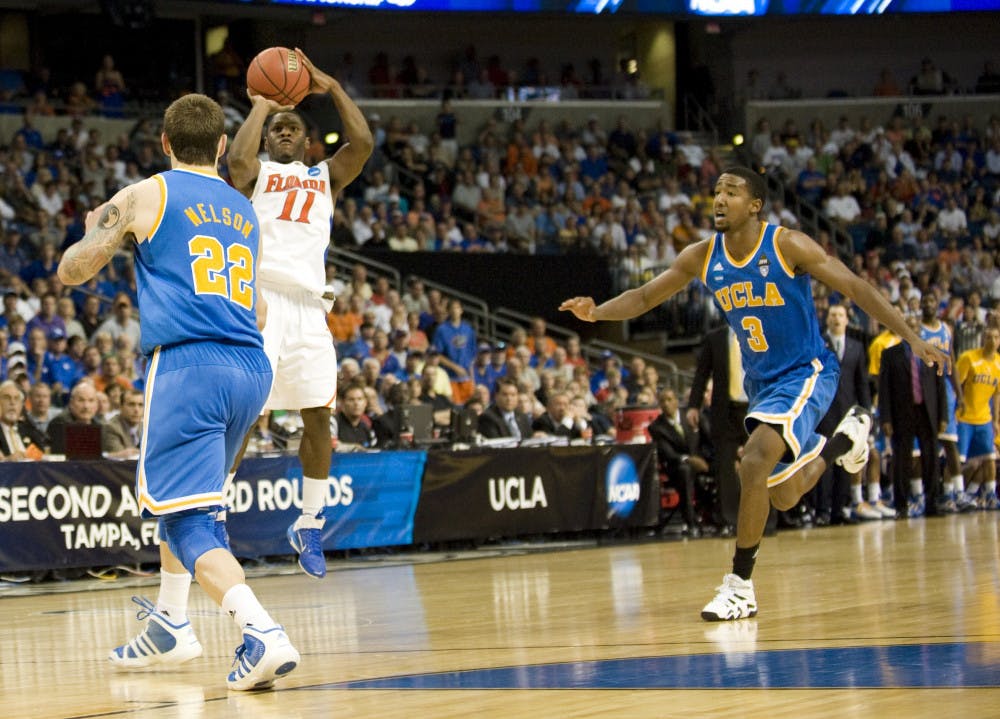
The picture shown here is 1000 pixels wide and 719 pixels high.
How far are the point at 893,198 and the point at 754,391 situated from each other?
1983 cm

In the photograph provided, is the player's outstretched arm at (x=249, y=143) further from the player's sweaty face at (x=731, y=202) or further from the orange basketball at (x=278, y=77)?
the player's sweaty face at (x=731, y=202)

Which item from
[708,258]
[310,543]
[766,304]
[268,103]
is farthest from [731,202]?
[310,543]

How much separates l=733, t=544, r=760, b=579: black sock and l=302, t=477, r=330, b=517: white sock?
6.80ft

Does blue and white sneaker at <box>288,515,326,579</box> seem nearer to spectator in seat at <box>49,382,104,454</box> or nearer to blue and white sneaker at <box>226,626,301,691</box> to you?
blue and white sneaker at <box>226,626,301,691</box>

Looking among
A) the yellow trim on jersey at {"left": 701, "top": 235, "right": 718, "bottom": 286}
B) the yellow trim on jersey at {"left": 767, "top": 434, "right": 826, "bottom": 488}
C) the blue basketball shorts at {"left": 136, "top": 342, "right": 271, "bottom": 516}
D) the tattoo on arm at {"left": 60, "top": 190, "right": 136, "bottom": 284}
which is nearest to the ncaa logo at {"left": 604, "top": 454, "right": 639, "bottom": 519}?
the yellow trim on jersey at {"left": 767, "top": 434, "right": 826, "bottom": 488}

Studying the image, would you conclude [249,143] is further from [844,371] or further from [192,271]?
[844,371]

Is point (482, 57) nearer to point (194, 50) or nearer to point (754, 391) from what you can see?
point (194, 50)

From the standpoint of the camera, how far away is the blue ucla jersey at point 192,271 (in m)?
5.24

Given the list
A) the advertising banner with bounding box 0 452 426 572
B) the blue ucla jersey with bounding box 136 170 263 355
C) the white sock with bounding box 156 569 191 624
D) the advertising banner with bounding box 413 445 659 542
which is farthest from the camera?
the advertising banner with bounding box 413 445 659 542

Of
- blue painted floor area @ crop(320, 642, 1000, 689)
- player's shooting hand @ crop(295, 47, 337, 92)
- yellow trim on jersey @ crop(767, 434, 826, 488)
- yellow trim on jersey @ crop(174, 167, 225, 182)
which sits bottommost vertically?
blue painted floor area @ crop(320, 642, 1000, 689)

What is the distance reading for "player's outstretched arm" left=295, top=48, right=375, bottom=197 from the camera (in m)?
7.20

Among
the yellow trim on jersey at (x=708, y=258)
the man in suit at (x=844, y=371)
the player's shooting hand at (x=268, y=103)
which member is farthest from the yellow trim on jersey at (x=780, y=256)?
the man in suit at (x=844, y=371)

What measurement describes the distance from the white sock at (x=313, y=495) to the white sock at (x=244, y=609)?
2595 millimetres

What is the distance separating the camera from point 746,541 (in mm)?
7219
